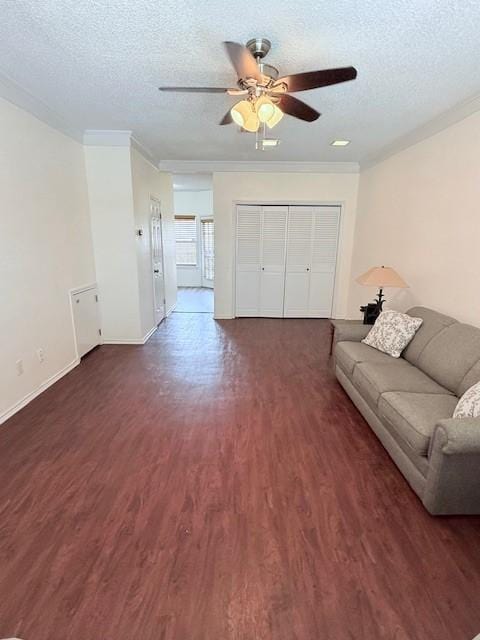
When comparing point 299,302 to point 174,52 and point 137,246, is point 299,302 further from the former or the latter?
point 174,52

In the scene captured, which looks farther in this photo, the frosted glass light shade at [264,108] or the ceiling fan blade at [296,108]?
the ceiling fan blade at [296,108]

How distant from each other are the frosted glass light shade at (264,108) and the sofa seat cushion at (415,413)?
203cm

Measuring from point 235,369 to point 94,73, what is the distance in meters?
2.97

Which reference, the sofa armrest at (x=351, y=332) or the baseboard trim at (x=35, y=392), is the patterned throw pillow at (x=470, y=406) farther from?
the baseboard trim at (x=35, y=392)

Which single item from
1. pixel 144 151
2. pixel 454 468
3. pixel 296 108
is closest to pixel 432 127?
pixel 296 108

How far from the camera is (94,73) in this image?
2.45m

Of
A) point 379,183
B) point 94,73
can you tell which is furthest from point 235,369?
point 379,183

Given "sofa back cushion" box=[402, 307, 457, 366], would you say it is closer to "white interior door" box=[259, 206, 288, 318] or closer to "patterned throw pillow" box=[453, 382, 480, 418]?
"patterned throw pillow" box=[453, 382, 480, 418]

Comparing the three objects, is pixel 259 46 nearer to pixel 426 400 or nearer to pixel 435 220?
pixel 435 220

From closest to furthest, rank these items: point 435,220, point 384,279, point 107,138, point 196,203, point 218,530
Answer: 1. point 218,530
2. point 435,220
3. point 384,279
4. point 107,138
5. point 196,203

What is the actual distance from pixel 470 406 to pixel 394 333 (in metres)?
1.28

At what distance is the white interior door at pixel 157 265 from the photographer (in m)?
5.31

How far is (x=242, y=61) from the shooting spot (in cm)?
178

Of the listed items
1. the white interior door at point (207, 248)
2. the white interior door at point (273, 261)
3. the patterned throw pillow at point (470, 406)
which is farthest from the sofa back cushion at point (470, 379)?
the white interior door at point (207, 248)
